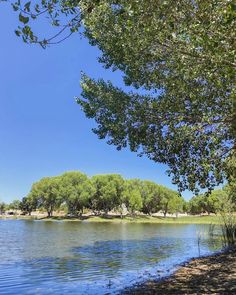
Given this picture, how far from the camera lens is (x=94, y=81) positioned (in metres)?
16.4

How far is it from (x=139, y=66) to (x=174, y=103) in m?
1.92

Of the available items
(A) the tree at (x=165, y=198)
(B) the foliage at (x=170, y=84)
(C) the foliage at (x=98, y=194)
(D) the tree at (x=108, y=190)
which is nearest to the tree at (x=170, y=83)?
(B) the foliage at (x=170, y=84)

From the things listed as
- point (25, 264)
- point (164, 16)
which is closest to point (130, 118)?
point (164, 16)

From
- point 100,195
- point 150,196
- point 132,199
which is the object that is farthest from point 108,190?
point 150,196

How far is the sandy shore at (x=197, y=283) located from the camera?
42.6ft

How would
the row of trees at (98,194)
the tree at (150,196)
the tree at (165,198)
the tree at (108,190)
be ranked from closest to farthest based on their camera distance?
the tree at (108,190)
the row of trees at (98,194)
the tree at (150,196)
the tree at (165,198)

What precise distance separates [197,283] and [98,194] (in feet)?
384

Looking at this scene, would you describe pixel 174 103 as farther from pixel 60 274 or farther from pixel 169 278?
pixel 60 274

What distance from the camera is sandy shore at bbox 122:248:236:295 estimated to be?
1299 centimetres

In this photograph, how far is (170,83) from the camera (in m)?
13.2

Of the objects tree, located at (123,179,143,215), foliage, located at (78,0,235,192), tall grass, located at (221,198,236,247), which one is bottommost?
tall grass, located at (221,198,236,247)

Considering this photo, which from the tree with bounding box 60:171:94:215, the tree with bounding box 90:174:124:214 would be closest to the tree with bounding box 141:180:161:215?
the tree with bounding box 90:174:124:214

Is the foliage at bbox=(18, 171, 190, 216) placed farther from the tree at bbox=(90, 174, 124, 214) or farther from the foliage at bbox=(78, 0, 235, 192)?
the foliage at bbox=(78, 0, 235, 192)

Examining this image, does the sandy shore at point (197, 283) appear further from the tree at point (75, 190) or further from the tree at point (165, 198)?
the tree at point (165, 198)
